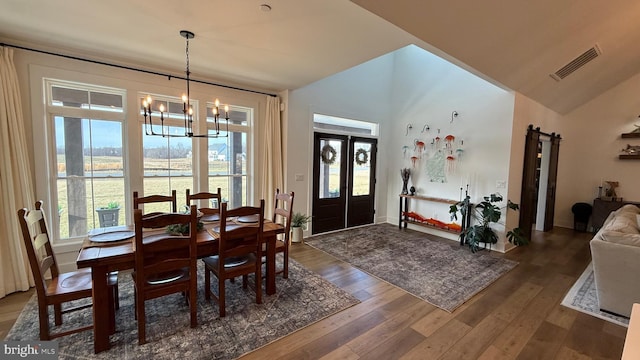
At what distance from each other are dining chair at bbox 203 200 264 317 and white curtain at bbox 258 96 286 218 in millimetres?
1956

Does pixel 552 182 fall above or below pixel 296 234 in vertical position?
above

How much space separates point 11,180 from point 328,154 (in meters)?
4.27

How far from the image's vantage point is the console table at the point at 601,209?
5402mm

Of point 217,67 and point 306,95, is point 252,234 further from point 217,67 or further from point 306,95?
point 306,95

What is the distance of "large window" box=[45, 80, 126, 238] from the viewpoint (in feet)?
10.6

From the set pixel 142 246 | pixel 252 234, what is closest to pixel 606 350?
pixel 252 234

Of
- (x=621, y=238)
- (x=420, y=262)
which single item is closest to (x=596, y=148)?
(x=621, y=238)

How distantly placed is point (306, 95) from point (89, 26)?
9.92 feet

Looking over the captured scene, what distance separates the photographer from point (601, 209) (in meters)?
5.57

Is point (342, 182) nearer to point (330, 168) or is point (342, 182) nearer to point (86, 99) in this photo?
point (330, 168)

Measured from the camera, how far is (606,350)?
2191mm

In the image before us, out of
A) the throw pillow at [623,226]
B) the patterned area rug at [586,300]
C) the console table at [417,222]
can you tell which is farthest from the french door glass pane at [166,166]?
the throw pillow at [623,226]

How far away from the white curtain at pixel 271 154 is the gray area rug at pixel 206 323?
1.85m

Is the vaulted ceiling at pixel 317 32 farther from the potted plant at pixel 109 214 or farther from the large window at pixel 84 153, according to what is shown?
the potted plant at pixel 109 214
